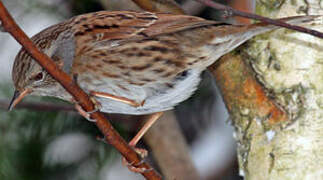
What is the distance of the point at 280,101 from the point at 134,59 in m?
0.80

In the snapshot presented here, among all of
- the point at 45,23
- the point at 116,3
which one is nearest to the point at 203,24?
the point at 116,3

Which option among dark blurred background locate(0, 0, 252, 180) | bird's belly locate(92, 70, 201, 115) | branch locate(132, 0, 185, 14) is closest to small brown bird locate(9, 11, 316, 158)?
bird's belly locate(92, 70, 201, 115)

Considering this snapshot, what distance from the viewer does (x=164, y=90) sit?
3.29 meters

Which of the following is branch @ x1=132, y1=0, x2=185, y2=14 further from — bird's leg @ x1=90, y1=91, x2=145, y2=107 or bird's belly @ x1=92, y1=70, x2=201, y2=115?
bird's leg @ x1=90, y1=91, x2=145, y2=107

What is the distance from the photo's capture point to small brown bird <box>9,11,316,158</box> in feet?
10.6

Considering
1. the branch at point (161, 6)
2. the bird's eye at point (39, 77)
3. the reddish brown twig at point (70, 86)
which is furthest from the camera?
the branch at point (161, 6)

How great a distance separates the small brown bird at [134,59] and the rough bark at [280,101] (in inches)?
6.8

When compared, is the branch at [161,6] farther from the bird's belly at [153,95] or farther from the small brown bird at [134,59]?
the bird's belly at [153,95]

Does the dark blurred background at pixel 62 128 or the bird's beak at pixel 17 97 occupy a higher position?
the bird's beak at pixel 17 97

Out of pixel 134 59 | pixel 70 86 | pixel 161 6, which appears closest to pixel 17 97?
pixel 134 59

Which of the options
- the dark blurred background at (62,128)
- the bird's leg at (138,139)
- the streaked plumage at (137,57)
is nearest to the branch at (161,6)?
the streaked plumage at (137,57)

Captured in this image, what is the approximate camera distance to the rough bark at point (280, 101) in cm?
307

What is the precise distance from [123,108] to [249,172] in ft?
2.50

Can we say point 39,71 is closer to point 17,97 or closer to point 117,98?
point 17,97
